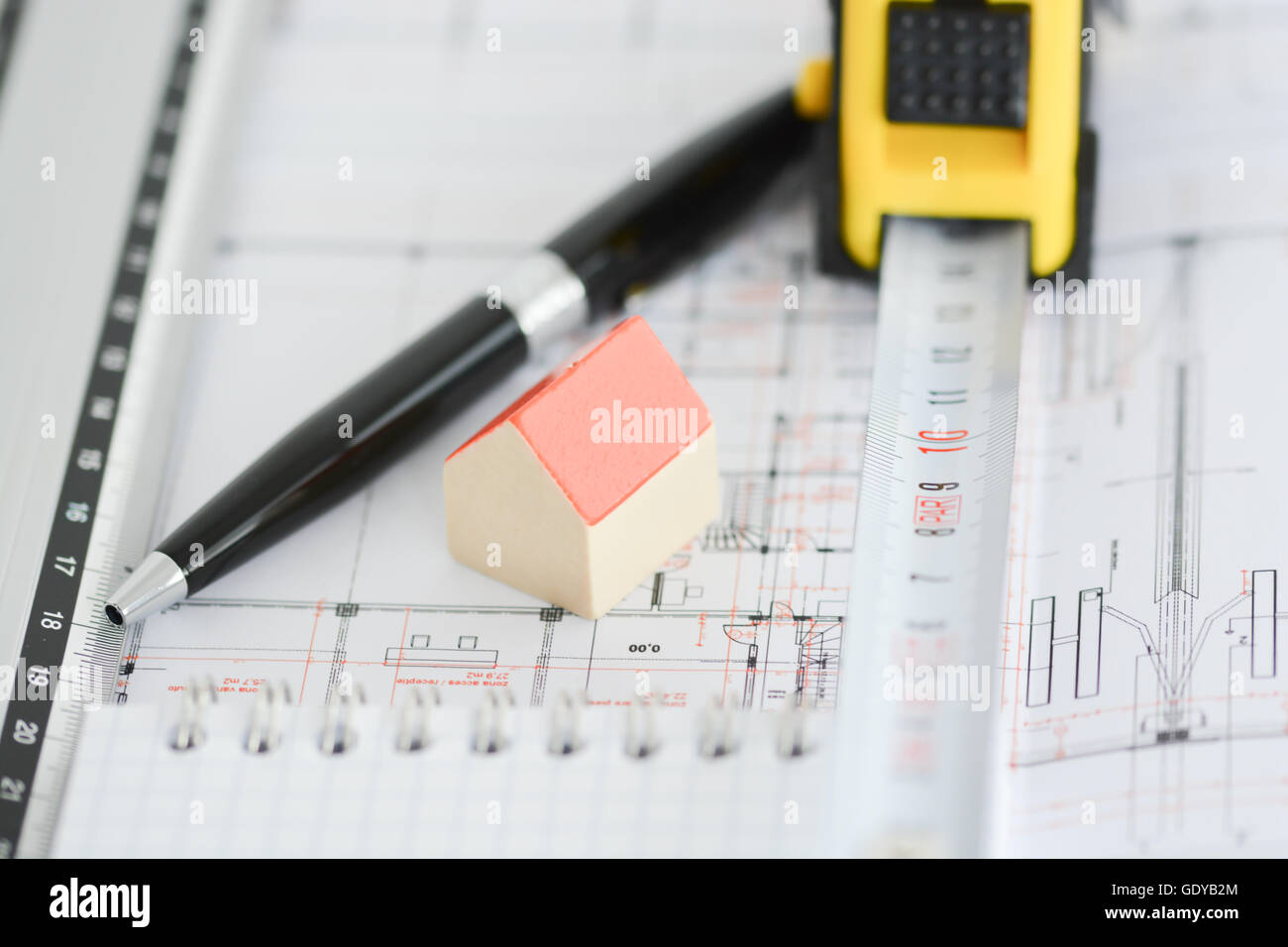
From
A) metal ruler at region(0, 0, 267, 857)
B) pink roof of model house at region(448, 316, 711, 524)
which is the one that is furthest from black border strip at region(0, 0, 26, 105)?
pink roof of model house at region(448, 316, 711, 524)

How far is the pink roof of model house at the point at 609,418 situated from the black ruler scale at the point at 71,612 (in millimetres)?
225

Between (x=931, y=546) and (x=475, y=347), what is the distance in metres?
0.29

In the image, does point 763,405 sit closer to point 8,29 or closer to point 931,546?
point 931,546

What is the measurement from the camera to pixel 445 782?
0.67 m

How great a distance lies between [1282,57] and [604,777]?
27.8 inches

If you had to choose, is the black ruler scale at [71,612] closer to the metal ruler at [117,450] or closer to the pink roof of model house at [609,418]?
the metal ruler at [117,450]

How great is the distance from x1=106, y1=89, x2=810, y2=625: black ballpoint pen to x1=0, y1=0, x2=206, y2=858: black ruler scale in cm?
3

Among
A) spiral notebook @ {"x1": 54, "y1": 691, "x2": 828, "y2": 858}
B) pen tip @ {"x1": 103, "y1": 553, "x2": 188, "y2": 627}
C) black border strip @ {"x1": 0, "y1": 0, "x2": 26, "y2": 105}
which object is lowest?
spiral notebook @ {"x1": 54, "y1": 691, "x2": 828, "y2": 858}

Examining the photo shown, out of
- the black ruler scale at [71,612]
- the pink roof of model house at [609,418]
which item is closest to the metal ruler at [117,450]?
the black ruler scale at [71,612]

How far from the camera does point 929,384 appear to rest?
77 centimetres

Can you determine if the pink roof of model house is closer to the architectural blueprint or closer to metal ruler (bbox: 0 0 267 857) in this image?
the architectural blueprint

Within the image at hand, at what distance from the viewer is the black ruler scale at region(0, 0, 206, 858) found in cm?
69

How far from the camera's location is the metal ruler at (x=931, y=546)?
1.99ft

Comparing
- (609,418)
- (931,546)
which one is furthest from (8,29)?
(931,546)
